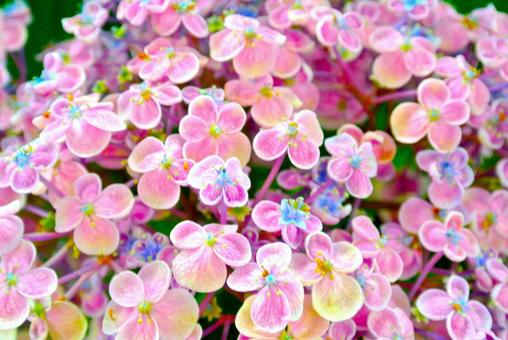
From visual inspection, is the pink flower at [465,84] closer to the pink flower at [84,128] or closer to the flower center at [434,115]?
the flower center at [434,115]

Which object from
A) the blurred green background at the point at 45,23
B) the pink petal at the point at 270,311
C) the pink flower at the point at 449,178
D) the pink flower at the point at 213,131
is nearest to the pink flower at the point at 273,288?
the pink petal at the point at 270,311

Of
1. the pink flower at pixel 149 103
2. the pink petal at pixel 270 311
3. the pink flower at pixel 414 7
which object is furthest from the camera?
the pink flower at pixel 414 7

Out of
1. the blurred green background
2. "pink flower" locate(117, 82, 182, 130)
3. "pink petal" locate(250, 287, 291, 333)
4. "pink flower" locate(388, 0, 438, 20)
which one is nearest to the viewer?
"pink petal" locate(250, 287, 291, 333)

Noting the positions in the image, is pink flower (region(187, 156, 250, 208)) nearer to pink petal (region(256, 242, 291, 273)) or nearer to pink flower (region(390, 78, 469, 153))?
pink petal (region(256, 242, 291, 273))

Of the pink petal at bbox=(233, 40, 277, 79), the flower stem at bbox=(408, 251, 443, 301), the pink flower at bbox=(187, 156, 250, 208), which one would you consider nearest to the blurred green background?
the pink petal at bbox=(233, 40, 277, 79)

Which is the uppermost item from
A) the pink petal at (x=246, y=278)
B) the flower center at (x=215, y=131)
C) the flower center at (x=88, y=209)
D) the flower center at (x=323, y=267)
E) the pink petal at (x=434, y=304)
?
the flower center at (x=215, y=131)
